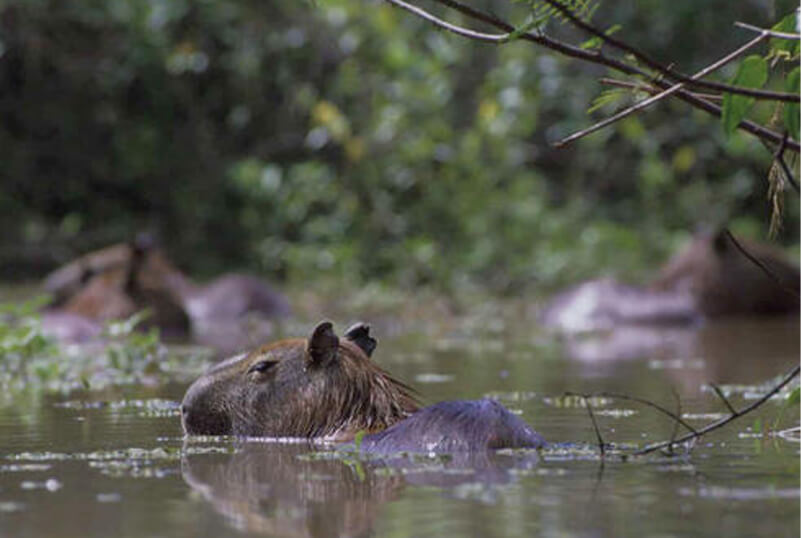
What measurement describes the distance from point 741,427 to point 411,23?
12.9 m

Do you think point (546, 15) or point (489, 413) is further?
point (489, 413)

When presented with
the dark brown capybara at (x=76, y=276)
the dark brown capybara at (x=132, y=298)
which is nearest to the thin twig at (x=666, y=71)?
the dark brown capybara at (x=132, y=298)

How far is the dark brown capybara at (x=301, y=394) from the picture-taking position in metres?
6.07

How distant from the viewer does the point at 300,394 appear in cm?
622

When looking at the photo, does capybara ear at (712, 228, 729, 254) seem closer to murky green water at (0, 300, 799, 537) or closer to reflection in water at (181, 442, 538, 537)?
murky green water at (0, 300, 799, 537)

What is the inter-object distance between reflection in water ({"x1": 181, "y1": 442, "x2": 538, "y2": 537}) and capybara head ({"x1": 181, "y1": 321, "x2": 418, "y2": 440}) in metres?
0.32

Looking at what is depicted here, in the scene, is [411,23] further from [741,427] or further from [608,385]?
[741,427]

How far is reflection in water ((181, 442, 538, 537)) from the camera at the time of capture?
395 centimetres

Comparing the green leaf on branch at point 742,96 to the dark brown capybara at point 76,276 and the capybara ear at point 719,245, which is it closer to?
the dark brown capybara at point 76,276

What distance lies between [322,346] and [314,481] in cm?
147

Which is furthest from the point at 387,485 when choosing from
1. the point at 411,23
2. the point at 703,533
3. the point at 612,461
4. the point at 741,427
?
the point at 411,23

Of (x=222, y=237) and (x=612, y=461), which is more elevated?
(x=222, y=237)

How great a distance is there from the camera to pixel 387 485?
181 inches

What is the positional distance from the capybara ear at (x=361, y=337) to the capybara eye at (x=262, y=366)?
0.34m
